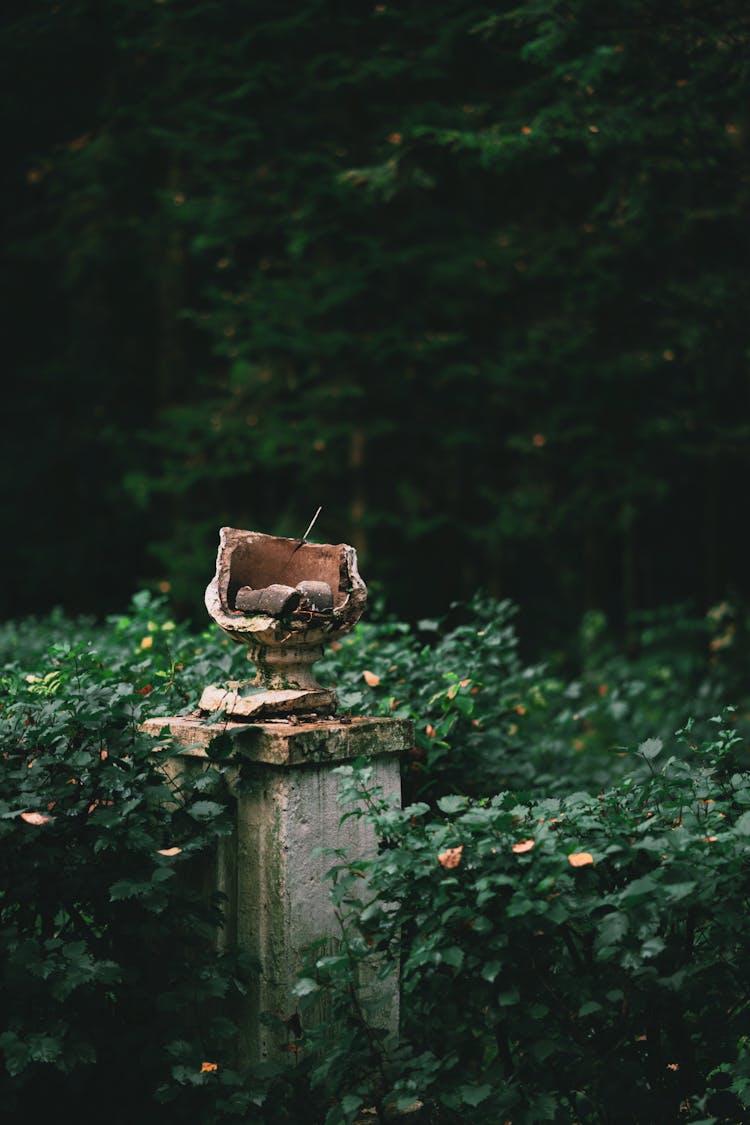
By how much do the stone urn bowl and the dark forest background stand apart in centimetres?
313

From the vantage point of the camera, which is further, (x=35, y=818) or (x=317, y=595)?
(x=317, y=595)

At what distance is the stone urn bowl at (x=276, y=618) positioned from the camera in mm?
3020

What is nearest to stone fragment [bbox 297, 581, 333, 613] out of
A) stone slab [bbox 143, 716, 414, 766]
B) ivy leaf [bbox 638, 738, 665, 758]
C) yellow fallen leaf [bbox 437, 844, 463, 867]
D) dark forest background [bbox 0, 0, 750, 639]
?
stone slab [bbox 143, 716, 414, 766]

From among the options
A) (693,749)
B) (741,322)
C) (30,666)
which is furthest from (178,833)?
(741,322)

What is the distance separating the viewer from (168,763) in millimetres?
3109

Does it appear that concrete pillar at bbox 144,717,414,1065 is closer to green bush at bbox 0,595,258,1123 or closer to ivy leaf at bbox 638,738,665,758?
green bush at bbox 0,595,258,1123

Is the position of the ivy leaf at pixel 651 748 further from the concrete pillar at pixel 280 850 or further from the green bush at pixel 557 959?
the concrete pillar at pixel 280 850

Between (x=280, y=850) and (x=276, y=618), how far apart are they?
0.67 m

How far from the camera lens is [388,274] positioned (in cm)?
929

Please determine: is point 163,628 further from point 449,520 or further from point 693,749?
point 449,520

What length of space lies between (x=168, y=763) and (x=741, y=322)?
4830mm

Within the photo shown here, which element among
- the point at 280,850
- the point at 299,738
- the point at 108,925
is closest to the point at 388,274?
the point at 299,738

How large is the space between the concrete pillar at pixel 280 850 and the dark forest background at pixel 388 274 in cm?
378

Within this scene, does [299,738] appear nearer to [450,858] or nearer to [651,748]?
[450,858]
